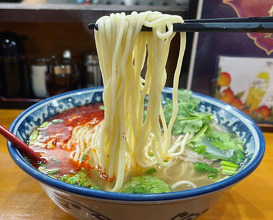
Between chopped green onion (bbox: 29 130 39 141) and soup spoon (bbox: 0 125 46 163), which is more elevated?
soup spoon (bbox: 0 125 46 163)

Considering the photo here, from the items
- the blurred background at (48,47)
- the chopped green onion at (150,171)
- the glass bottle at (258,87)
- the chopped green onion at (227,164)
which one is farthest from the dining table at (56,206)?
the blurred background at (48,47)

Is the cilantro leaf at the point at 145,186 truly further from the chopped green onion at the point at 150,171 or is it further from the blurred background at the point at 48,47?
the blurred background at the point at 48,47

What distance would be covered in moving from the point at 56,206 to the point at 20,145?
0.26 m

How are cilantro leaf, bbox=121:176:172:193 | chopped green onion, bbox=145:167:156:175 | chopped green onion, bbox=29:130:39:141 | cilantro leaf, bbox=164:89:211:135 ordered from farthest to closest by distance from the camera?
cilantro leaf, bbox=164:89:211:135 → chopped green onion, bbox=29:130:39:141 → chopped green onion, bbox=145:167:156:175 → cilantro leaf, bbox=121:176:172:193

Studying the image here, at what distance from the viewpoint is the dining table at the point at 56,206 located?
893 millimetres

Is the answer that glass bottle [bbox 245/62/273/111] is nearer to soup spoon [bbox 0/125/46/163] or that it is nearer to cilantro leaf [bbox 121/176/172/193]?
cilantro leaf [bbox 121/176/172/193]

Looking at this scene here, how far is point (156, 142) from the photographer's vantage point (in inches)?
37.7

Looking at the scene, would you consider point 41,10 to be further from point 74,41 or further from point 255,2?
point 255,2

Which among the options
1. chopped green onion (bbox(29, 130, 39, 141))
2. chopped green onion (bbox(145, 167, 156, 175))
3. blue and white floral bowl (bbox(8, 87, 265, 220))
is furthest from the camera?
chopped green onion (bbox(29, 130, 39, 141))

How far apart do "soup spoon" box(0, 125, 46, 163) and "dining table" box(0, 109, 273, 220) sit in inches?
6.5

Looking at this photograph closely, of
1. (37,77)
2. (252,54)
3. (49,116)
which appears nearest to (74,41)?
(37,77)

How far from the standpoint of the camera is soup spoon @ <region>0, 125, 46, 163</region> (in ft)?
2.61

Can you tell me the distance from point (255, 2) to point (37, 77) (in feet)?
4.68

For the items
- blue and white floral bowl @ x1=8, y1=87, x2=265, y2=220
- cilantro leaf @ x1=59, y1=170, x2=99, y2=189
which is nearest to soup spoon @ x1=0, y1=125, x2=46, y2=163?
blue and white floral bowl @ x1=8, y1=87, x2=265, y2=220
